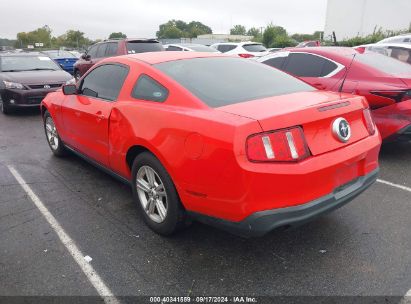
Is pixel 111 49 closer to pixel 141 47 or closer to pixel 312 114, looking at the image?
pixel 141 47

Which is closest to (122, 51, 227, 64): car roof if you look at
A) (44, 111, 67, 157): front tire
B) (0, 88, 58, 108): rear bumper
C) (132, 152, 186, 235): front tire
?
(132, 152, 186, 235): front tire

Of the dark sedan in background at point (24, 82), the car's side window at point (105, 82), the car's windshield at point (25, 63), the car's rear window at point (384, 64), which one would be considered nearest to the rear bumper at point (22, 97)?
the dark sedan in background at point (24, 82)

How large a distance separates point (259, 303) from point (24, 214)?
8.34 feet

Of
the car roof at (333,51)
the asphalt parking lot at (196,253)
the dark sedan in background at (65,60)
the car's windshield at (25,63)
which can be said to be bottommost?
the dark sedan in background at (65,60)

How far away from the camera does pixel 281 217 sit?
247cm

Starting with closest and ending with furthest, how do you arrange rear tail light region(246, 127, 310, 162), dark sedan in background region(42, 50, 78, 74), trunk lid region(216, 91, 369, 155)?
rear tail light region(246, 127, 310, 162) < trunk lid region(216, 91, 369, 155) < dark sedan in background region(42, 50, 78, 74)

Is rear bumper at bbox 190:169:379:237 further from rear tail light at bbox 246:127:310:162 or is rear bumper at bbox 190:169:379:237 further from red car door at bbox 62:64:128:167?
red car door at bbox 62:64:128:167

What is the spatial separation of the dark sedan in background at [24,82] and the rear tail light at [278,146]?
24.9ft

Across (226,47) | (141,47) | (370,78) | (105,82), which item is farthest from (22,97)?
(226,47)

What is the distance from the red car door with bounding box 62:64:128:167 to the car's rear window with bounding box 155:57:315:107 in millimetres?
687

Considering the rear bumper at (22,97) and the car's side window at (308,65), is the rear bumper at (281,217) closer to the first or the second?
the car's side window at (308,65)

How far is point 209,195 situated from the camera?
103 inches

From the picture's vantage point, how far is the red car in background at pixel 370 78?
4.82m

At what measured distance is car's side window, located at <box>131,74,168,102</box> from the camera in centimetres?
319
